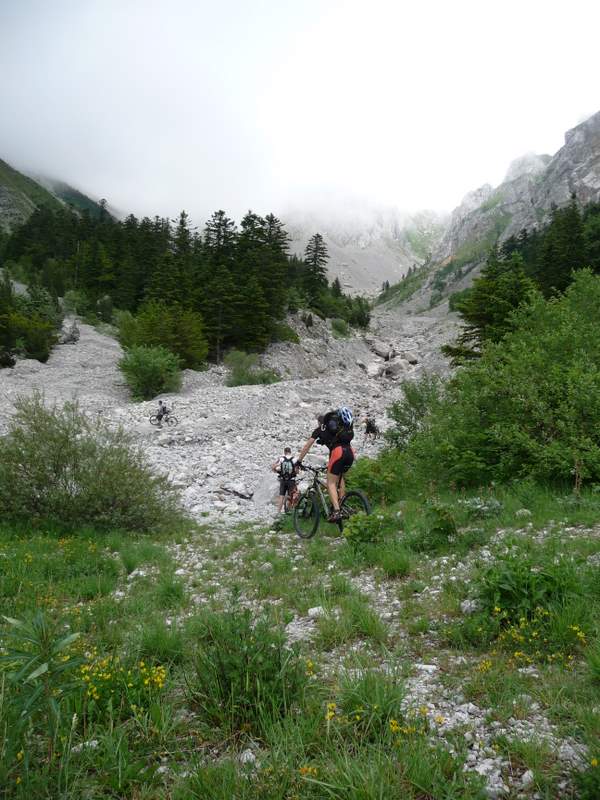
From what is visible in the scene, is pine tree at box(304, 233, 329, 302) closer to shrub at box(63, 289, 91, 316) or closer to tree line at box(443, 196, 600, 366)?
tree line at box(443, 196, 600, 366)

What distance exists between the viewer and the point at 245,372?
33781 millimetres

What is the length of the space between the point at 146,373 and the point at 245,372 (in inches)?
323

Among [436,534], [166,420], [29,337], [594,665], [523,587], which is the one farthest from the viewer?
[29,337]

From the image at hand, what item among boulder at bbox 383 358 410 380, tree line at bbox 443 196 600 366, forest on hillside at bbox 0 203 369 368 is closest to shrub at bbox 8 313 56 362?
forest on hillside at bbox 0 203 369 368

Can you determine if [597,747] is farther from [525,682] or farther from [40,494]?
[40,494]

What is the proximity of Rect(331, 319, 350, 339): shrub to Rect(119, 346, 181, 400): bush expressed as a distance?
105 ft

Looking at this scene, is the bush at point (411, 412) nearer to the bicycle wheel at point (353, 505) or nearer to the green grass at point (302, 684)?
the bicycle wheel at point (353, 505)

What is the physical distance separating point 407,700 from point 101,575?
463cm

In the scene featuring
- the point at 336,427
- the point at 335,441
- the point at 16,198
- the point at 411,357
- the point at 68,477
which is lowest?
the point at 68,477

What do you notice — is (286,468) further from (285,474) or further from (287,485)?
(287,485)

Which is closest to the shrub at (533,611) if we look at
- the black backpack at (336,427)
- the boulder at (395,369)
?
the black backpack at (336,427)

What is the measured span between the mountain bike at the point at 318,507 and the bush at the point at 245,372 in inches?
952

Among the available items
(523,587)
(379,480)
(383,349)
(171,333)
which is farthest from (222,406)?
(383,349)

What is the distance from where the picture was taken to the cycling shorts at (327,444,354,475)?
788 centimetres
